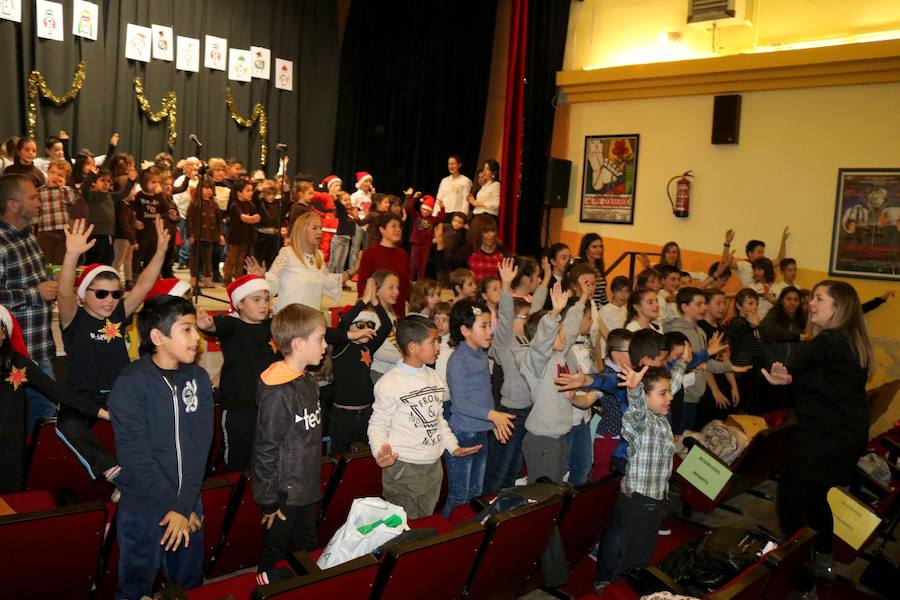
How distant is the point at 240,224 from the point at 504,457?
5973mm

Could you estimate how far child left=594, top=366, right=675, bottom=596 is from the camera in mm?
3441

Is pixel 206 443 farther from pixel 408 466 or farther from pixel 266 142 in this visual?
pixel 266 142

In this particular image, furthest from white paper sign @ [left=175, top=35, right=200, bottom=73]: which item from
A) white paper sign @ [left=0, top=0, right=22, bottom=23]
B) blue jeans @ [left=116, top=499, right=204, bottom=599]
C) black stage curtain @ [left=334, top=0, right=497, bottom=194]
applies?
blue jeans @ [left=116, top=499, right=204, bottom=599]

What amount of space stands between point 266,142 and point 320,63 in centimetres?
189

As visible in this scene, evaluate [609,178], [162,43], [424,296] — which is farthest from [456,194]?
[424,296]

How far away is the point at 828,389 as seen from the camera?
11.5ft

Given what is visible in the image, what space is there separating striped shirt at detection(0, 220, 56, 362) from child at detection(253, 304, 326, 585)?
64.8 inches

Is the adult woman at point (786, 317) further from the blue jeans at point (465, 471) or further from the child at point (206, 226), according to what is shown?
the child at point (206, 226)

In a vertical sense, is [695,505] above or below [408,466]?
below

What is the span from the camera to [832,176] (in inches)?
361

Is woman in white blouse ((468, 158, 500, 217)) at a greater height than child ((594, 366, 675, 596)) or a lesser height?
greater

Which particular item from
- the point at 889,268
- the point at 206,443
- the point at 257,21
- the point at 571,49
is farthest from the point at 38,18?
the point at 889,268

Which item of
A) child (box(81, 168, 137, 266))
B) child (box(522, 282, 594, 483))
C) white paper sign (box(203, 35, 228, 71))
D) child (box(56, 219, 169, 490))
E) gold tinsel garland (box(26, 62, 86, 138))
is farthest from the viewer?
white paper sign (box(203, 35, 228, 71))

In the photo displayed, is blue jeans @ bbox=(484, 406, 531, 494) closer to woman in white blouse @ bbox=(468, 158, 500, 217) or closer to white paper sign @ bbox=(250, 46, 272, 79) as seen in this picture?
woman in white blouse @ bbox=(468, 158, 500, 217)
